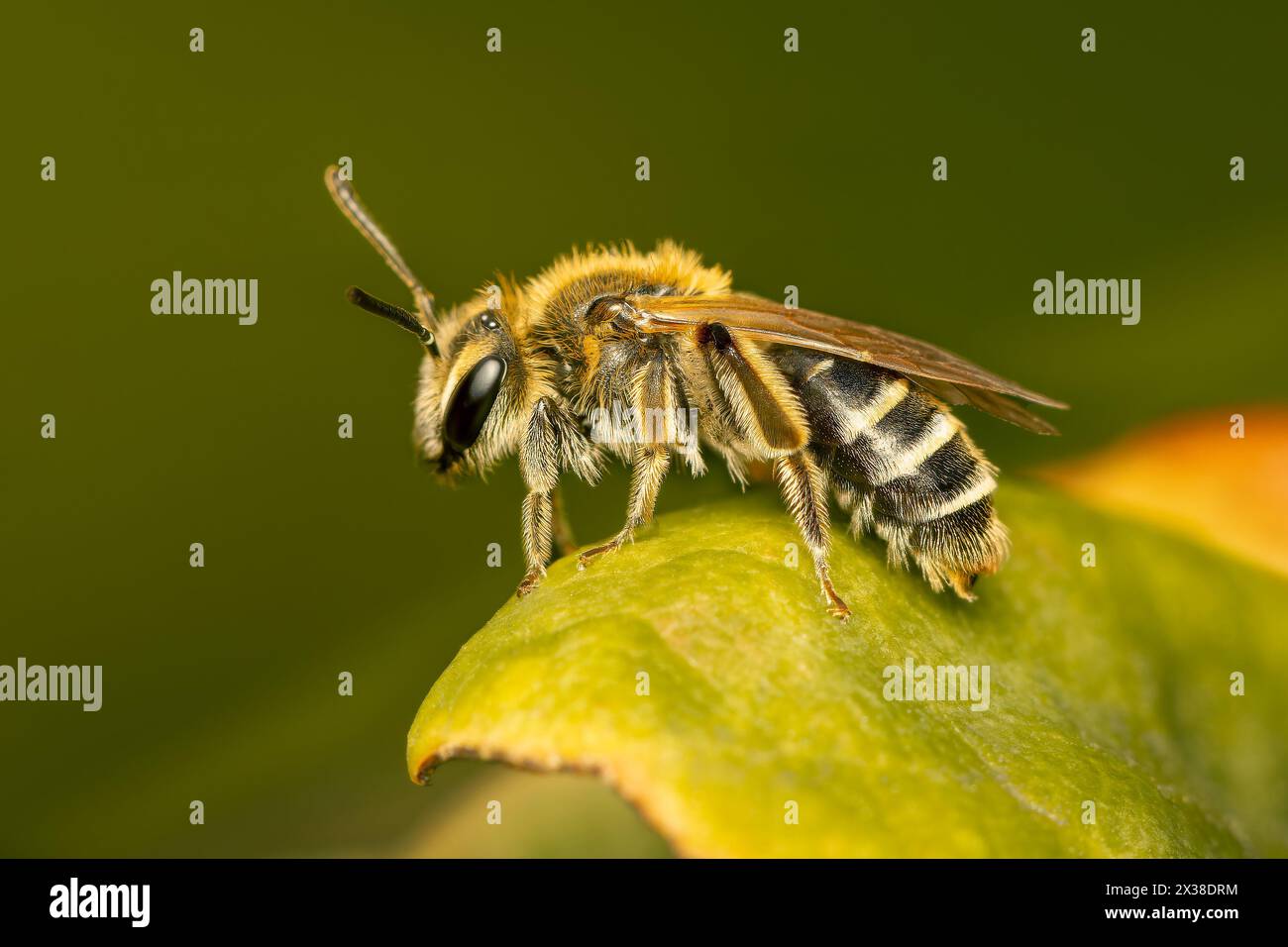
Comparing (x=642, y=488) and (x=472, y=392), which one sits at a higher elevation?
(x=472, y=392)

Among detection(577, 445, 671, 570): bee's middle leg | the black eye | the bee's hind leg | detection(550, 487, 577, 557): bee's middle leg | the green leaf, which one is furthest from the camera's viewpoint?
detection(550, 487, 577, 557): bee's middle leg

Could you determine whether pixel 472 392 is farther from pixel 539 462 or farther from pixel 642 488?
pixel 642 488

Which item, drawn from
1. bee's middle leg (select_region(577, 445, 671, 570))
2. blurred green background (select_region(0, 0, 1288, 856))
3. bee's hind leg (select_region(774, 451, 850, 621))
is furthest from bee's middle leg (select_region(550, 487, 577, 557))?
bee's hind leg (select_region(774, 451, 850, 621))

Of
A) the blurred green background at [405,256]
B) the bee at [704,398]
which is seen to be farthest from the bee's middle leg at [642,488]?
the blurred green background at [405,256]

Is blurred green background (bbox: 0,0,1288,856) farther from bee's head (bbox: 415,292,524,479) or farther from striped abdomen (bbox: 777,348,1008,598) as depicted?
striped abdomen (bbox: 777,348,1008,598)

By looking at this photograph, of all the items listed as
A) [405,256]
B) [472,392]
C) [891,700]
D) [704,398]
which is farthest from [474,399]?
[891,700]

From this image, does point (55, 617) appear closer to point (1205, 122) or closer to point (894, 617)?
point (894, 617)
